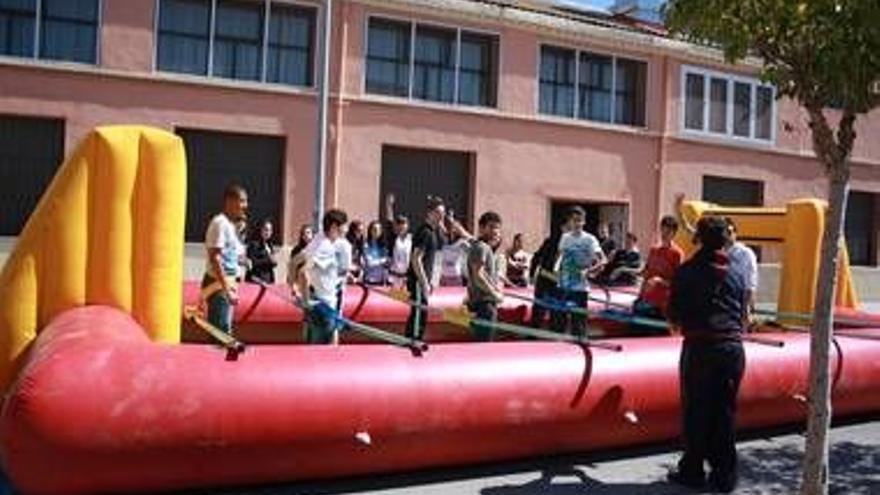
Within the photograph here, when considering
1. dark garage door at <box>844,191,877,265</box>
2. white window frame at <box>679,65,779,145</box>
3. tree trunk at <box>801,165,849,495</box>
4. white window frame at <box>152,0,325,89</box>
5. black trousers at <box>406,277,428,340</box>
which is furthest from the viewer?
dark garage door at <box>844,191,877,265</box>

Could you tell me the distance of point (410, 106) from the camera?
926 inches

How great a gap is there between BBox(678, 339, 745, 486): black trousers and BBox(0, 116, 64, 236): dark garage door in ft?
50.0

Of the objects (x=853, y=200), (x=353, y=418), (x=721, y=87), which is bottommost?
(x=353, y=418)

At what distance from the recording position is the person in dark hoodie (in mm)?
7469

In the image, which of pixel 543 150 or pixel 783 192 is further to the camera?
pixel 783 192

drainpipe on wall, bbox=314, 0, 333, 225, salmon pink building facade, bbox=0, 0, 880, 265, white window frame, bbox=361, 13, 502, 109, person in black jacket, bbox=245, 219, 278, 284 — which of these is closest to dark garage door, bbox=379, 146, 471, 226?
salmon pink building facade, bbox=0, 0, 880, 265

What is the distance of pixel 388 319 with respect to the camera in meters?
14.8

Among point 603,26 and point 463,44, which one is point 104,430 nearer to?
point 463,44

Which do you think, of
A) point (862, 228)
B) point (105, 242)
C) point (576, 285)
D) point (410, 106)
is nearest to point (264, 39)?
point (410, 106)

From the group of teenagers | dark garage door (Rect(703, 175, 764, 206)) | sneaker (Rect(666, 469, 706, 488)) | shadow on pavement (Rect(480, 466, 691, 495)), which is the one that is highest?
dark garage door (Rect(703, 175, 764, 206))

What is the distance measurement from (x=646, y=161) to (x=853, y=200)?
7242 millimetres

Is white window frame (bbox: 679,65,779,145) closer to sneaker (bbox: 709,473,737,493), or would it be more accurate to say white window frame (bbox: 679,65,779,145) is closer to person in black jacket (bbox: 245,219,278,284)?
person in black jacket (bbox: 245,219,278,284)

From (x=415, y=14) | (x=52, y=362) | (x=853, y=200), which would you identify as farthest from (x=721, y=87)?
(x=52, y=362)

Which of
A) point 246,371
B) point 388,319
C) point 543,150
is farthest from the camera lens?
point 543,150
